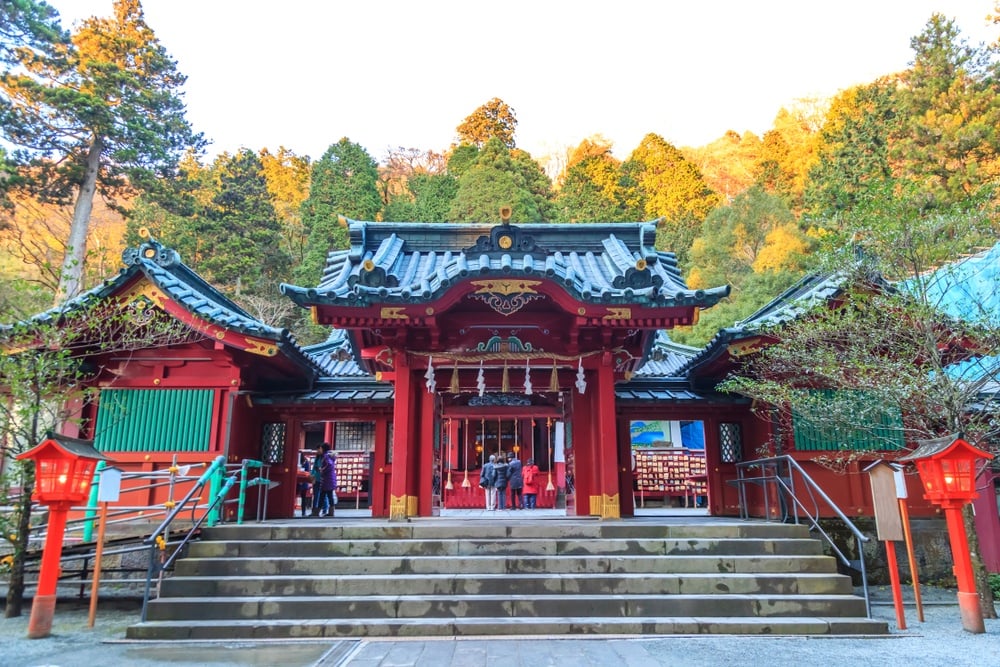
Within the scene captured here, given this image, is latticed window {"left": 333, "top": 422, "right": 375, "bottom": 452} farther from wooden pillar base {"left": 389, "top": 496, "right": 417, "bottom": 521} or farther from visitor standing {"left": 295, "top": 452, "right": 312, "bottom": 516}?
wooden pillar base {"left": 389, "top": 496, "right": 417, "bottom": 521}

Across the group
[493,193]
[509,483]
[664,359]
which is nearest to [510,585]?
[509,483]

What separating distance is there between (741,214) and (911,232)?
2633 cm

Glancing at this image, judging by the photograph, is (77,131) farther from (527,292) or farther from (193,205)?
(527,292)

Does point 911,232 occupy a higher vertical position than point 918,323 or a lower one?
higher

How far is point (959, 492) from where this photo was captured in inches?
289

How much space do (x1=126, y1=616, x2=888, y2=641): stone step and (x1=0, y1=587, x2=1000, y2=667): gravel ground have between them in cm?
18

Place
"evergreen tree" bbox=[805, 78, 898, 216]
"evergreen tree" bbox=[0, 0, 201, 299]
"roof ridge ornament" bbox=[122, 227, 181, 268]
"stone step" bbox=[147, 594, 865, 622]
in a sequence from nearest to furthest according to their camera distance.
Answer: "stone step" bbox=[147, 594, 865, 622] → "roof ridge ornament" bbox=[122, 227, 181, 268] → "evergreen tree" bbox=[0, 0, 201, 299] → "evergreen tree" bbox=[805, 78, 898, 216]

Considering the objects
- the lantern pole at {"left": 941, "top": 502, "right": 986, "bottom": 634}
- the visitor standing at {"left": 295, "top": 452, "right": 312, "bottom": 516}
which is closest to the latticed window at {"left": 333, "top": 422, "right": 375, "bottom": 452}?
the visitor standing at {"left": 295, "top": 452, "right": 312, "bottom": 516}

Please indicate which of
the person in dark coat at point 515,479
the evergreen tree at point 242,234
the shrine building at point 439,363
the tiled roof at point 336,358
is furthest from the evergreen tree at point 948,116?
the evergreen tree at point 242,234

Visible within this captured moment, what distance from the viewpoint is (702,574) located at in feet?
26.1

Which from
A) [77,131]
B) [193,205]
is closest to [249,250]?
[193,205]

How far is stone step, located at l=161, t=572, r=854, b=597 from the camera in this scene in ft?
25.2

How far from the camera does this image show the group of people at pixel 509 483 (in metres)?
16.4

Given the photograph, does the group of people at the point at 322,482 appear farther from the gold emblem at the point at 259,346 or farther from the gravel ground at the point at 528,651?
the gravel ground at the point at 528,651
